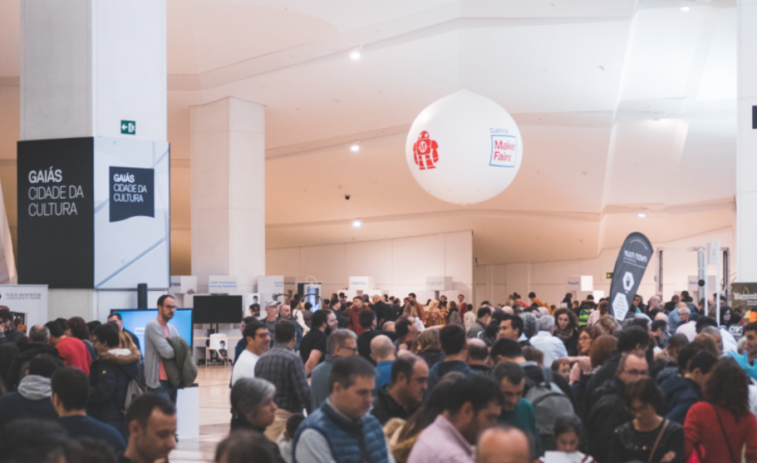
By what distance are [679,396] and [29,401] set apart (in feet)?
12.1

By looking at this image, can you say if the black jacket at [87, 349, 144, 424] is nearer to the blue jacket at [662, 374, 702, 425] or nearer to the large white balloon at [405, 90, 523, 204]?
the blue jacket at [662, 374, 702, 425]

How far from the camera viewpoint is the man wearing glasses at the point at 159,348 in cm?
690

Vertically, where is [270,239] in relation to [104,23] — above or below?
below

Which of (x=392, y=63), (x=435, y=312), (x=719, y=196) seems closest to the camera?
(x=392, y=63)

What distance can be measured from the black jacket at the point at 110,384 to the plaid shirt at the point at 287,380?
52.3 inches

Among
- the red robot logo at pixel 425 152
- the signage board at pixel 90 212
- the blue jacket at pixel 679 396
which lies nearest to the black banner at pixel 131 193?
the signage board at pixel 90 212

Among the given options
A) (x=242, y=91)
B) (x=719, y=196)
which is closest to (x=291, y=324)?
(x=242, y=91)

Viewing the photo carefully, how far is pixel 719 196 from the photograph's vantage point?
1953 cm

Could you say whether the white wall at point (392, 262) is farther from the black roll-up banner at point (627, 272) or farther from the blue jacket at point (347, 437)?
the blue jacket at point (347, 437)

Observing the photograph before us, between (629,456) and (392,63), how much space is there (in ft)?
36.9

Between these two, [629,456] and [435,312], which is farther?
[435,312]

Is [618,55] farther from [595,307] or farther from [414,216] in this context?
[414,216]

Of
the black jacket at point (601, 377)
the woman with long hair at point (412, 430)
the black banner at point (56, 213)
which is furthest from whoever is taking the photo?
the black banner at point (56, 213)

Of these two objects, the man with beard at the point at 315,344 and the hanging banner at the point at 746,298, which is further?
the hanging banner at the point at 746,298
